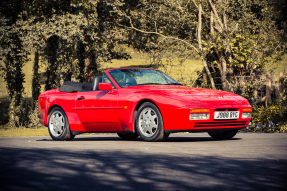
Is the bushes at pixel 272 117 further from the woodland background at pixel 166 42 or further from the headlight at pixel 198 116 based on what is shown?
the headlight at pixel 198 116

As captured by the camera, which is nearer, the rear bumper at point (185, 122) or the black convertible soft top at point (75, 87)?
the rear bumper at point (185, 122)

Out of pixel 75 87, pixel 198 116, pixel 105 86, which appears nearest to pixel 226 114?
pixel 198 116

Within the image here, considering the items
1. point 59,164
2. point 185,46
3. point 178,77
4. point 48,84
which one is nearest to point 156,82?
point 59,164

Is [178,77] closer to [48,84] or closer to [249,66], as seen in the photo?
[249,66]

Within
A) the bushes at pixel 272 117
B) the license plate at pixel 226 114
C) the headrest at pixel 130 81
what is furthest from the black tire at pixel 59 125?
the bushes at pixel 272 117

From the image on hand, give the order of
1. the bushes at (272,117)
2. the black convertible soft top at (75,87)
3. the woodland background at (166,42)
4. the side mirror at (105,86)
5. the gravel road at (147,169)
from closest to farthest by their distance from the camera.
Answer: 1. the gravel road at (147,169)
2. the side mirror at (105,86)
3. the black convertible soft top at (75,87)
4. the bushes at (272,117)
5. the woodland background at (166,42)

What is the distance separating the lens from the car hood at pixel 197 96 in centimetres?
740

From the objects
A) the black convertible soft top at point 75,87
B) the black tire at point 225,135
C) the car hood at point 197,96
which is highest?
the black convertible soft top at point 75,87

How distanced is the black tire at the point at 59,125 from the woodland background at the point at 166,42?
5323mm

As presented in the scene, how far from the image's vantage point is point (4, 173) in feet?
14.5

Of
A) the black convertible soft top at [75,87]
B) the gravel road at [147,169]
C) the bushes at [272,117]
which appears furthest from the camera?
the bushes at [272,117]

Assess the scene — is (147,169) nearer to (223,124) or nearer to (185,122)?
(185,122)

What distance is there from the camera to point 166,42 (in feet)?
56.1

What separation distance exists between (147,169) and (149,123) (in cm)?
295
